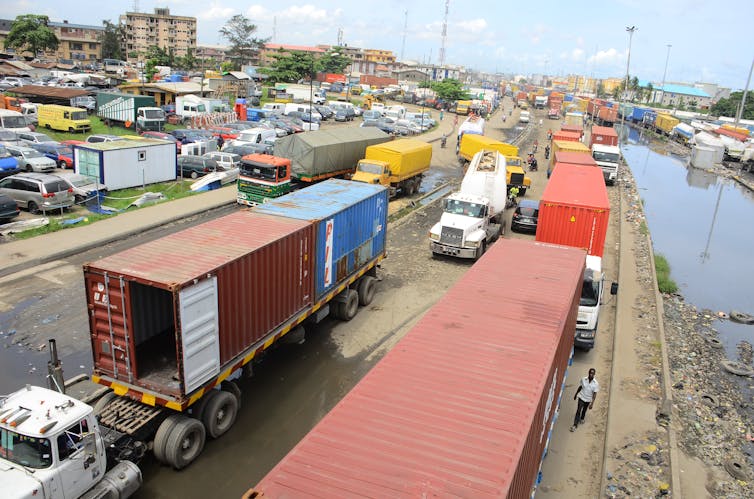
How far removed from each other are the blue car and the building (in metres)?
121

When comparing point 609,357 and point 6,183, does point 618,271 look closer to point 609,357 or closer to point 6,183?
point 609,357

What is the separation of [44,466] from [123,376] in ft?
7.08

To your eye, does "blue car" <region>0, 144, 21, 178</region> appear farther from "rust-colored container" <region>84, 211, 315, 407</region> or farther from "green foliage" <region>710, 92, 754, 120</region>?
"green foliage" <region>710, 92, 754, 120</region>

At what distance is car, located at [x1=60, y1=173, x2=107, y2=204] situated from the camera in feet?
76.9

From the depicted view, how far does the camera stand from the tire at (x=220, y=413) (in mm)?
9523

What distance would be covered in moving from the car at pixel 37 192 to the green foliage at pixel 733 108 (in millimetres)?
110770

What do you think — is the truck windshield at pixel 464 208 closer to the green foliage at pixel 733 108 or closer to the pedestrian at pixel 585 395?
the pedestrian at pixel 585 395

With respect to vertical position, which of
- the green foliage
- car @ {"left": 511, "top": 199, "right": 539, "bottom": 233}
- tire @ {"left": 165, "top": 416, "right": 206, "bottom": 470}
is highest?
the green foliage

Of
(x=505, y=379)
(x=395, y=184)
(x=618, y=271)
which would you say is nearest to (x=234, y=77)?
(x=395, y=184)

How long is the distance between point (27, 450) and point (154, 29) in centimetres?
15226

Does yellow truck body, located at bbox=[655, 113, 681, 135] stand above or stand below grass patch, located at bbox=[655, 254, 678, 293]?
above

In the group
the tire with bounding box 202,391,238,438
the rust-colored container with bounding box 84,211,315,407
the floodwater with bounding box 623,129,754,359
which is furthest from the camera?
the floodwater with bounding box 623,129,754,359

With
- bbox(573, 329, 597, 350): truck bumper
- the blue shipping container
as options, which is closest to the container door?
the blue shipping container

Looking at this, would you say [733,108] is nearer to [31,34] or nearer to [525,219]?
[525,219]
